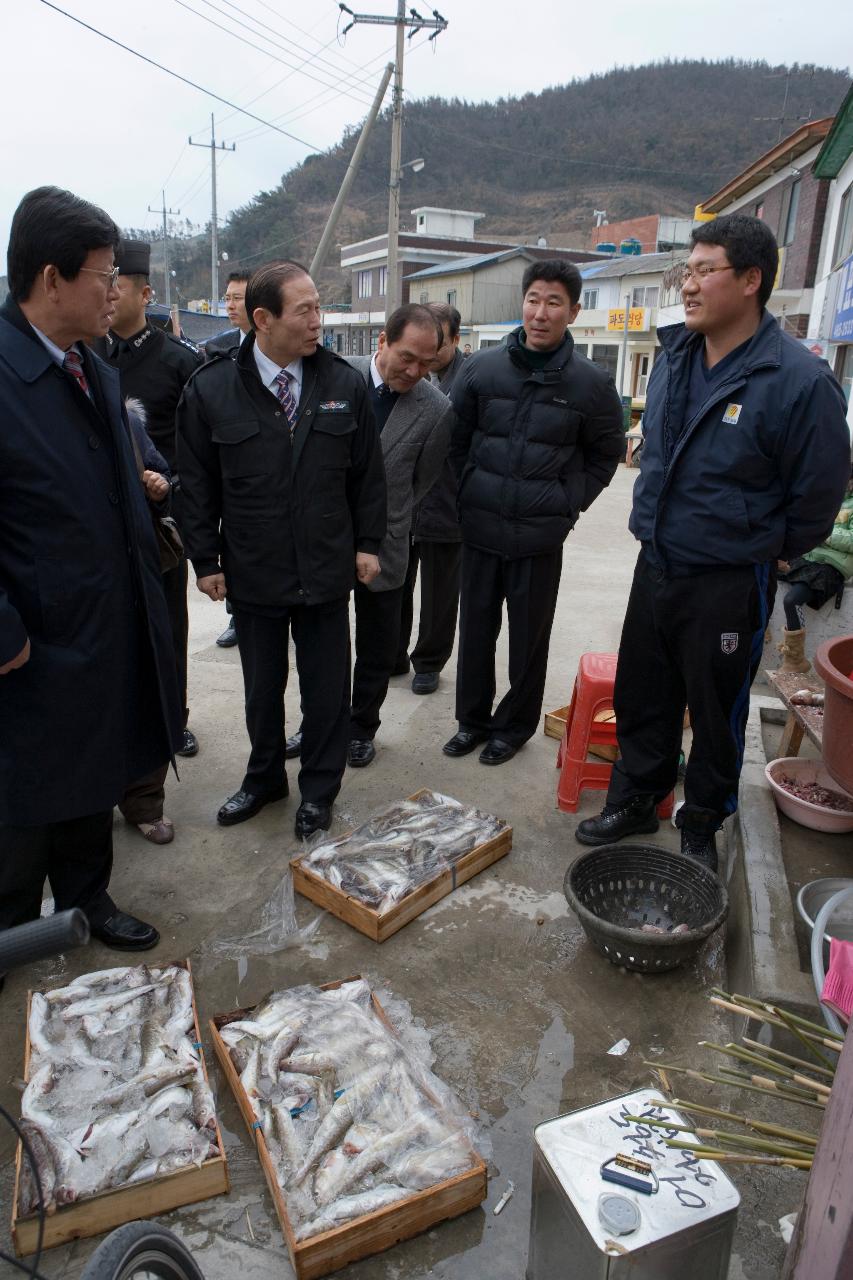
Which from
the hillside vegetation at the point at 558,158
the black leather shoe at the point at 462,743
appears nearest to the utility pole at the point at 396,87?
the black leather shoe at the point at 462,743

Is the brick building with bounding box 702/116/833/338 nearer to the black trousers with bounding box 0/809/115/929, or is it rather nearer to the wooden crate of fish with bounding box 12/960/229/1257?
the black trousers with bounding box 0/809/115/929

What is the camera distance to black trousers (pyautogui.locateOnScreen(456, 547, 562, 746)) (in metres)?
3.67

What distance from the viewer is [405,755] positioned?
13.0 feet

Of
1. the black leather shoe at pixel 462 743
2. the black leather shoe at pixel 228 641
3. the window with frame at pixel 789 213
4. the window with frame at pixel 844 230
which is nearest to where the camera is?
the black leather shoe at pixel 462 743

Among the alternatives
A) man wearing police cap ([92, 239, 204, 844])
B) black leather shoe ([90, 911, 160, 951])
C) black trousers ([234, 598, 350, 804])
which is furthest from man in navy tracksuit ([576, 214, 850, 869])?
black leather shoe ([90, 911, 160, 951])

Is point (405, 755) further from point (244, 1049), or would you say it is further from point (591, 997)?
point (244, 1049)

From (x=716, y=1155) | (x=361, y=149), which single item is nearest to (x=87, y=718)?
(x=716, y=1155)

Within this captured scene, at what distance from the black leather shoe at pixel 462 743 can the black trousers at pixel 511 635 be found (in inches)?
1.4

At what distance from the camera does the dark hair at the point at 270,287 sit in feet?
9.14

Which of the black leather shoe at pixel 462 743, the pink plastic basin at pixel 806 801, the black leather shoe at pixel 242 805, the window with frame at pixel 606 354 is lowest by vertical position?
the black leather shoe at pixel 242 805

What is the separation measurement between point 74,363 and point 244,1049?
1.83m

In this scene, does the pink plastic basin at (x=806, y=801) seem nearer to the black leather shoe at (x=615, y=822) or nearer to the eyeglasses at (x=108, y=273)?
the black leather shoe at (x=615, y=822)

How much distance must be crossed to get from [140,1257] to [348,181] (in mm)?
16475

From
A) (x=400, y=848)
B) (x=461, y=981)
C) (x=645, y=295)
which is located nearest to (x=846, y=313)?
(x=400, y=848)
